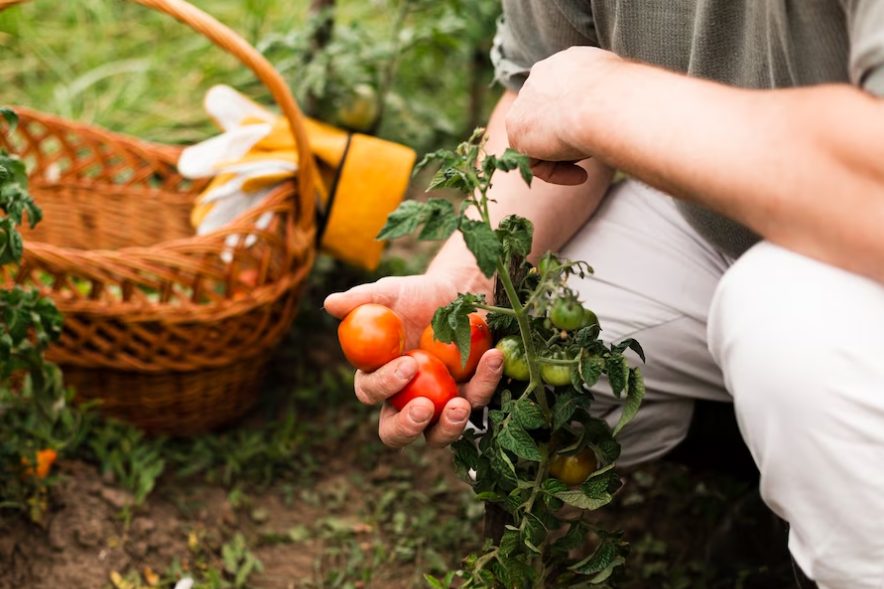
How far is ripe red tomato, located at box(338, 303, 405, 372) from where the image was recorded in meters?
1.22

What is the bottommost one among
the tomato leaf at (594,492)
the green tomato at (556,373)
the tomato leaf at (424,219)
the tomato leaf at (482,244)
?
the tomato leaf at (594,492)

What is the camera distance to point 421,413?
1196 mm

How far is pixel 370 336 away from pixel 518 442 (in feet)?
0.72

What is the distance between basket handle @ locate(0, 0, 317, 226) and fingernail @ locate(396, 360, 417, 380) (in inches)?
32.4

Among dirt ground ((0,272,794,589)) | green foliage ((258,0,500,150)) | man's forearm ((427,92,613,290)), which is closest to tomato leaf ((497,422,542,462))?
man's forearm ((427,92,613,290))

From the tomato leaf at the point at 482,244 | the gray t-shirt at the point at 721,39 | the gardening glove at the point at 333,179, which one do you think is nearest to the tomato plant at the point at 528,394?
the tomato leaf at the point at 482,244

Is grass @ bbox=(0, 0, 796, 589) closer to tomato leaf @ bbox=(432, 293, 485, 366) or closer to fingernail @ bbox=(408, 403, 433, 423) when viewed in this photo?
fingernail @ bbox=(408, 403, 433, 423)

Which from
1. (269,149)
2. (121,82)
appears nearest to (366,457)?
(269,149)

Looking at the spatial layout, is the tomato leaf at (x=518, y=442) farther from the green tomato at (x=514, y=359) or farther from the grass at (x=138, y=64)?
the grass at (x=138, y=64)

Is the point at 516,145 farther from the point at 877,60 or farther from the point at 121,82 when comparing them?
the point at 121,82

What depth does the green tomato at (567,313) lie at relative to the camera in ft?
3.37

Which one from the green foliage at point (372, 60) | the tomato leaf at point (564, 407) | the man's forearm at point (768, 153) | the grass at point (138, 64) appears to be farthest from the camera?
the grass at point (138, 64)

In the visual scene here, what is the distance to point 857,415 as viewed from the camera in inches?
39.5

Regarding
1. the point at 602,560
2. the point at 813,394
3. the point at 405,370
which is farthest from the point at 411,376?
the point at 813,394
